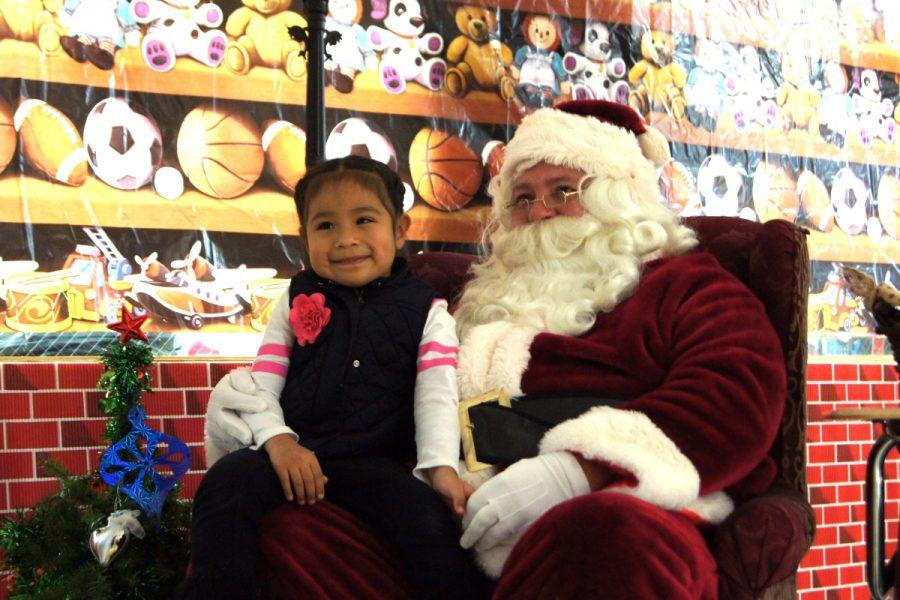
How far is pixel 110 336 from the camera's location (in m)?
3.03

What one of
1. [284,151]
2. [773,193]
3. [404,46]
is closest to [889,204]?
[773,193]

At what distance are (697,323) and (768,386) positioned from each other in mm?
205

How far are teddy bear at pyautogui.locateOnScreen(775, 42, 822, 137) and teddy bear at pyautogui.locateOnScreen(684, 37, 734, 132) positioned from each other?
32 cm

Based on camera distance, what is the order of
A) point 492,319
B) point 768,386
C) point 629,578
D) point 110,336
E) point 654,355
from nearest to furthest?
point 629,578 < point 768,386 < point 654,355 < point 492,319 < point 110,336

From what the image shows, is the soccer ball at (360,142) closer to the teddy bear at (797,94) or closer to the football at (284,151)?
the football at (284,151)

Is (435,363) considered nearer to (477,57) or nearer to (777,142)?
(477,57)

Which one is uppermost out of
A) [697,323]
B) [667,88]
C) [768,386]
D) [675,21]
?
[675,21]

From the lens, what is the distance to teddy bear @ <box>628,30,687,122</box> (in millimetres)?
3805

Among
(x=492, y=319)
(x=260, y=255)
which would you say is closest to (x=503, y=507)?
(x=492, y=319)

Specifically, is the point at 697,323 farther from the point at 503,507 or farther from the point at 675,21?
the point at 675,21

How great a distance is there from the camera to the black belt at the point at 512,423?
196 cm

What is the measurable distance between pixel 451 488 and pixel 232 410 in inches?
20.5

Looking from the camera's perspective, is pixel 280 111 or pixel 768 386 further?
pixel 280 111

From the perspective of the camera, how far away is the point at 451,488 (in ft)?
5.93
